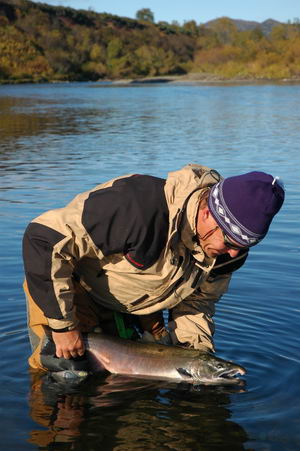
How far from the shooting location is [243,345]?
6449 mm

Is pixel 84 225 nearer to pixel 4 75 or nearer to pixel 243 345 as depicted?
pixel 243 345

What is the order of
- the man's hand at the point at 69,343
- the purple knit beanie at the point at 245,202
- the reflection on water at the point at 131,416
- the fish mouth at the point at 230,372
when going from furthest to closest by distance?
1. the fish mouth at the point at 230,372
2. the man's hand at the point at 69,343
3. the reflection on water at the point at 131,416
4. the purple knit beanie at the point at 245,202

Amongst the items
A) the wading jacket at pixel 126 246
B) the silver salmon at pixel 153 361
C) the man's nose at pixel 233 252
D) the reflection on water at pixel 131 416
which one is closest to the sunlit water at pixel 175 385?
the reflection on water at pixel 131 416

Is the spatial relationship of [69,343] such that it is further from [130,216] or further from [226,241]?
[226,241]

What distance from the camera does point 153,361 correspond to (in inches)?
211

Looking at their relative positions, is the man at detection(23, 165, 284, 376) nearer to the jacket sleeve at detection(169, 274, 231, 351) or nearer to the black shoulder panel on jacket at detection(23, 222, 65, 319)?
the black shoulder panel on jacket at detection(23, 222, 65, 319)

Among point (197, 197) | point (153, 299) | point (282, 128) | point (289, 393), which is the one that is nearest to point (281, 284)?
point (289, 393)

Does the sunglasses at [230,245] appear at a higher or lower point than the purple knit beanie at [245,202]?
lower

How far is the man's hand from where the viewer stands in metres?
4.88

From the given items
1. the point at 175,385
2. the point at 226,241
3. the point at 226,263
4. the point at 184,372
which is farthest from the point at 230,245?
the point at 175,385

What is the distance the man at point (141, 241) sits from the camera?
14.2ft

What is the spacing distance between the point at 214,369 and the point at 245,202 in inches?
58.2

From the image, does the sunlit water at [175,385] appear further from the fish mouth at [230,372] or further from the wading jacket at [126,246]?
the wading jacket at [126,246]

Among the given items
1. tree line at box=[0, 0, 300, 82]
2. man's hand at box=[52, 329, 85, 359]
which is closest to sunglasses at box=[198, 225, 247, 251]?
man's hand at box=[52, 329, 85, 359]
